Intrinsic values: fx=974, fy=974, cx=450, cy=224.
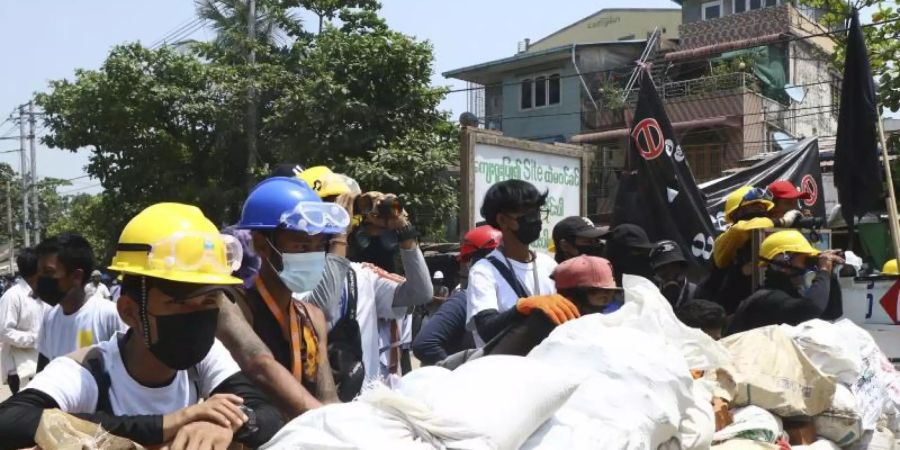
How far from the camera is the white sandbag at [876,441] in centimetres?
395

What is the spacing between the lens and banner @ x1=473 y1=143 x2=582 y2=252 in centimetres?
548

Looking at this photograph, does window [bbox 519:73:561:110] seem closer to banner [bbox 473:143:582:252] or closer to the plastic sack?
banner [bbox 473:143:582:252]

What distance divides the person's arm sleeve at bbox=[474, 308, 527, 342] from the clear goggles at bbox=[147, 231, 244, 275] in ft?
3.57

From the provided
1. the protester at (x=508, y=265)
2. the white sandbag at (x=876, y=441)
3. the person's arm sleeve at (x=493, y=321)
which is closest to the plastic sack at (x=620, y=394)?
the person's arm sleeve at (x=493, y=321)

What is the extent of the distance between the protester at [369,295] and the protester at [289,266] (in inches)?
7.5

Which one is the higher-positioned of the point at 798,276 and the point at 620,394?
the point at 798,276

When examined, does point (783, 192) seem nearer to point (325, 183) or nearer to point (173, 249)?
point (325, 183)

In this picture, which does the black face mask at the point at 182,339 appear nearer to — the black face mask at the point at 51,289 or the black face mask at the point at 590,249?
the black face mask at the point at 590,249

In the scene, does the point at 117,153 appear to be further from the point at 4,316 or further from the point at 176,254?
the point at 176,254

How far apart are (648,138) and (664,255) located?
1.44 m

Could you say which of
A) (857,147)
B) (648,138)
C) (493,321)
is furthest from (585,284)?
(857,147)

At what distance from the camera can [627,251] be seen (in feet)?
14.4

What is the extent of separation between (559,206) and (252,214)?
353 centimetres

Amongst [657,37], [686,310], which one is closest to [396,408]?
[686,310]
